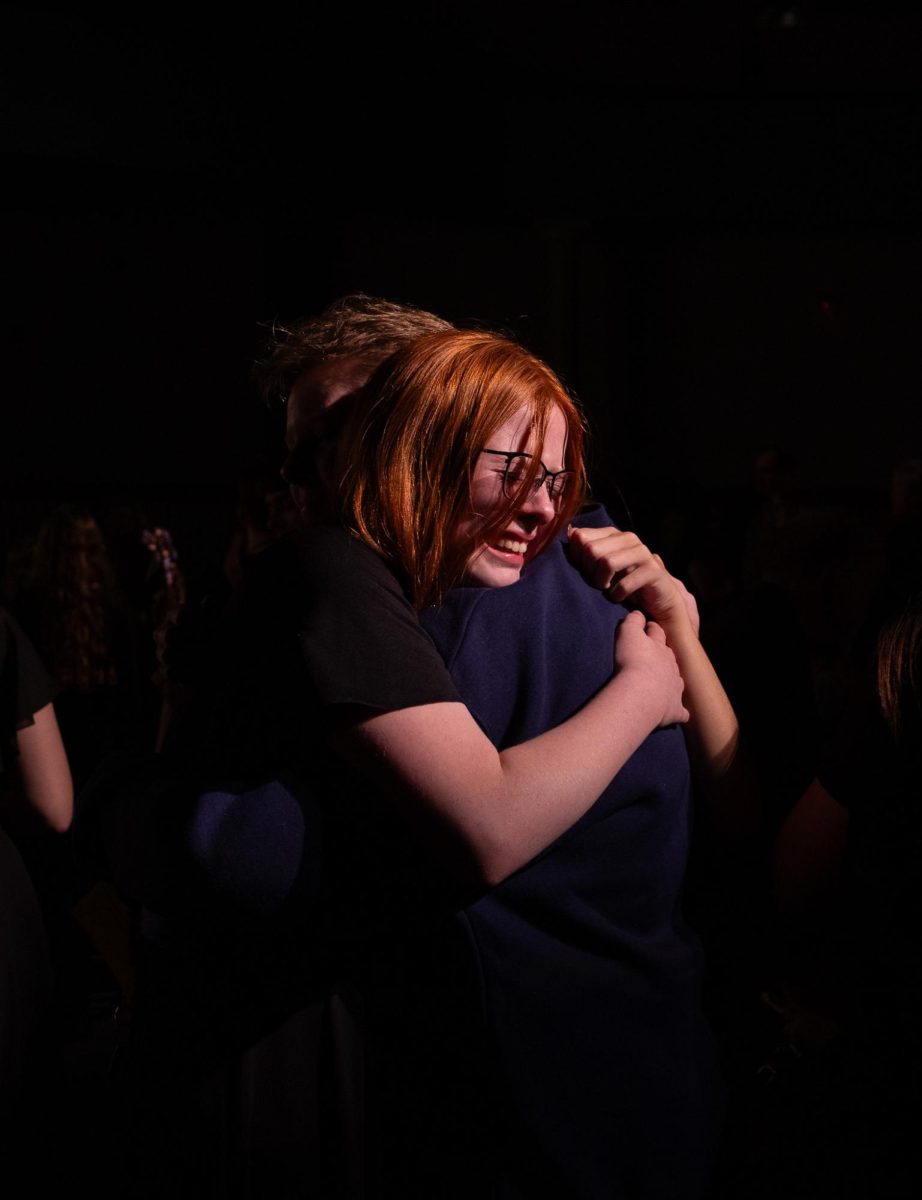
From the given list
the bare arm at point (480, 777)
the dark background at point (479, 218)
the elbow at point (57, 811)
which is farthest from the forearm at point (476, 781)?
the dark background at point (479, 218)

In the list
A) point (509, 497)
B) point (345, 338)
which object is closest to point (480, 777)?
point (509, 497)

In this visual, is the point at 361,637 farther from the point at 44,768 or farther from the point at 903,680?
the point at 44,768

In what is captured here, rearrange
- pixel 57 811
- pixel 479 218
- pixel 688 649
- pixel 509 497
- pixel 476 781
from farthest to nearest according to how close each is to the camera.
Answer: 1. pixel 479 218
2. pixel 57 811
3. pixel 688 649
4. pixel 509 497
5. pixel 476 781

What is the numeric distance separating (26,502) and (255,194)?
8.03ft

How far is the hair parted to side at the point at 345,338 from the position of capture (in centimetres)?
136

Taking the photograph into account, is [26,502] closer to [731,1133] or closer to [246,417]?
[246,417]

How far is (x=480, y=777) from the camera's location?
1020mm

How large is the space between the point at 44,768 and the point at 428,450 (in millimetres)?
1470

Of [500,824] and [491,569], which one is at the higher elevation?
[491,569]

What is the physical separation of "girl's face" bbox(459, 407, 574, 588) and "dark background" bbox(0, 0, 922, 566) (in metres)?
3.83

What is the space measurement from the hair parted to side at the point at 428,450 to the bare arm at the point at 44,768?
1.34m

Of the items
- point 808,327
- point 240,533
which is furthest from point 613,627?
point 808,327

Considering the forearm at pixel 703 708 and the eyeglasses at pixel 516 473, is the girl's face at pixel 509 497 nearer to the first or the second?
the eyeglasses at pixel 516 473

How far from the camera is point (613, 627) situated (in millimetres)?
1219
